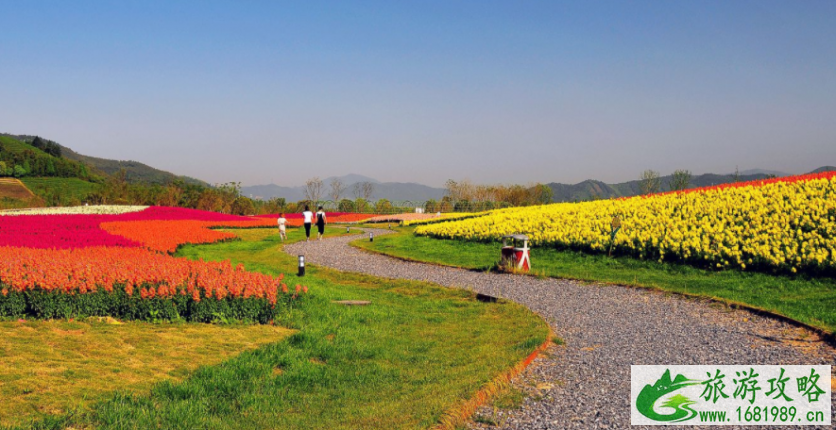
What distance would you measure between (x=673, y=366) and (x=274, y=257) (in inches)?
709

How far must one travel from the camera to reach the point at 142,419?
5328mm

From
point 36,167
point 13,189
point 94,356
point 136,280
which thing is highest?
point 36,167

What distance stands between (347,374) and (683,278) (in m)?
11.5

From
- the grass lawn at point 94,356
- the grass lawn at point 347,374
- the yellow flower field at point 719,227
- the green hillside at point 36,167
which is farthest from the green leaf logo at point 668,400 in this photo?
the green hillside at point 36,167

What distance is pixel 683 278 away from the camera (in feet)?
49.0

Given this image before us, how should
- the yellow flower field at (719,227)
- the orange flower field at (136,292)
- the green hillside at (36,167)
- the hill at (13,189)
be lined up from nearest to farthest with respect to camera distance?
the orange flower field at (136,292) → the yellow flower field at (719,227) → the hill at (13,189) → the green hillside at (36,167)

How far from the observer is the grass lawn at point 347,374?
5621 mm

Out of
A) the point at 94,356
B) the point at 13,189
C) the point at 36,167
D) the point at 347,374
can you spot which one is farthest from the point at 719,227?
the point at 36,167

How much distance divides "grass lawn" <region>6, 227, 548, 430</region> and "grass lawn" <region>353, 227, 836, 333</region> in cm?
513

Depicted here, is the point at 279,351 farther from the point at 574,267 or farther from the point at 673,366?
the point at 574,267

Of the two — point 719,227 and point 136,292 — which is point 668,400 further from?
point 719,227

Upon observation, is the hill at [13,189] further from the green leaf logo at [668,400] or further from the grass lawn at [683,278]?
the green leaf logo at [668,400]

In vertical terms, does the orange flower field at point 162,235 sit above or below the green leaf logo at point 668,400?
above

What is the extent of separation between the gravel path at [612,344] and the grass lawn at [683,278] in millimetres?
910
